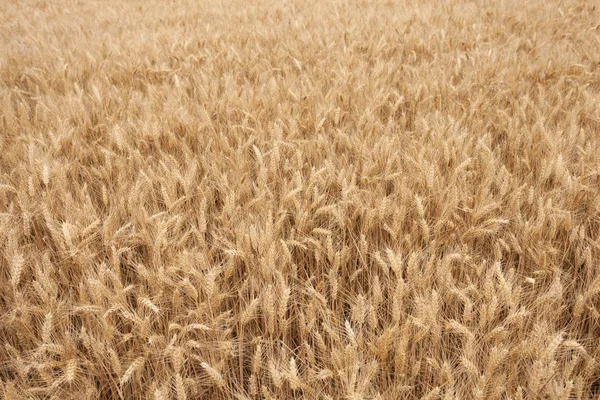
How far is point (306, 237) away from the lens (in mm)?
1150

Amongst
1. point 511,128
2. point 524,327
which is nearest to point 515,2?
point 511,128

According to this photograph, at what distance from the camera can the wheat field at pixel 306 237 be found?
861 mm

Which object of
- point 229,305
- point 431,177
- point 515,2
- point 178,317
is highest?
point 515,2

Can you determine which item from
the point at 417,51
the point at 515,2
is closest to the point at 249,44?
the point at 417,51

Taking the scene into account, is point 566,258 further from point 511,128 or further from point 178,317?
point 178,317

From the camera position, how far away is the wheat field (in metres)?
0.86

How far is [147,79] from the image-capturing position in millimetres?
2674

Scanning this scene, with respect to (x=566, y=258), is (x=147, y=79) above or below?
above

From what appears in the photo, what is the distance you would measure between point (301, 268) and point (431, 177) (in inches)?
20.4

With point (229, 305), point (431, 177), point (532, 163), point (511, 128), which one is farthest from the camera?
point (511, 128)

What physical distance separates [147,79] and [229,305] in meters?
2.10

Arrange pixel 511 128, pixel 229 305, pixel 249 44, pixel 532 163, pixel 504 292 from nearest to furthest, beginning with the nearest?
pixel 504 292, pixel 229 305, pixel 532 163, pixel 511 128, pixel 249 44

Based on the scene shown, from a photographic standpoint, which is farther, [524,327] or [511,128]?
[511,128]

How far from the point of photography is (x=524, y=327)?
0.97 m
